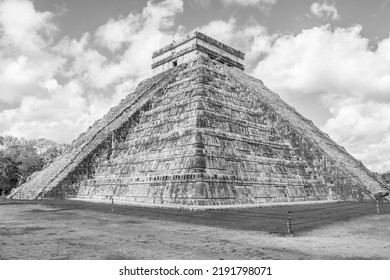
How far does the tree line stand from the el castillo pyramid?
17225 millimetres

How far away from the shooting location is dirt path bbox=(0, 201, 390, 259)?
270 inches

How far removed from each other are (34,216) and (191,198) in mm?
6555

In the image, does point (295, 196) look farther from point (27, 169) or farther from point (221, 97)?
point (27, 169)

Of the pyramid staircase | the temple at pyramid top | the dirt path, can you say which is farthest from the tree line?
the dirt path

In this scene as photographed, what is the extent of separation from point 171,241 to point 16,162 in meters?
40.9

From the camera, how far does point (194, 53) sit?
29.7m

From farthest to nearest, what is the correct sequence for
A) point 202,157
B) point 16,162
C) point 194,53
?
point 16,162
point 194,53
point 202,157

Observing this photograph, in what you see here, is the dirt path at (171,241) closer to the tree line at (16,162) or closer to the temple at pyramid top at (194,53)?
the temple at pyramid top at (194,53)

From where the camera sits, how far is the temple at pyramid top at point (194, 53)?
3007cm

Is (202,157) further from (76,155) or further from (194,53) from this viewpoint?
(194,53)

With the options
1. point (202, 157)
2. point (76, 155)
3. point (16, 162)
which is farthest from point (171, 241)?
point (16, 162)

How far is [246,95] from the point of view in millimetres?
25172

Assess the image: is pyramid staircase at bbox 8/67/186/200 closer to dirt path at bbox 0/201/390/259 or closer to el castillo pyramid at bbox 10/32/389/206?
el castillo pyramid at bbox 10/32/389/206
